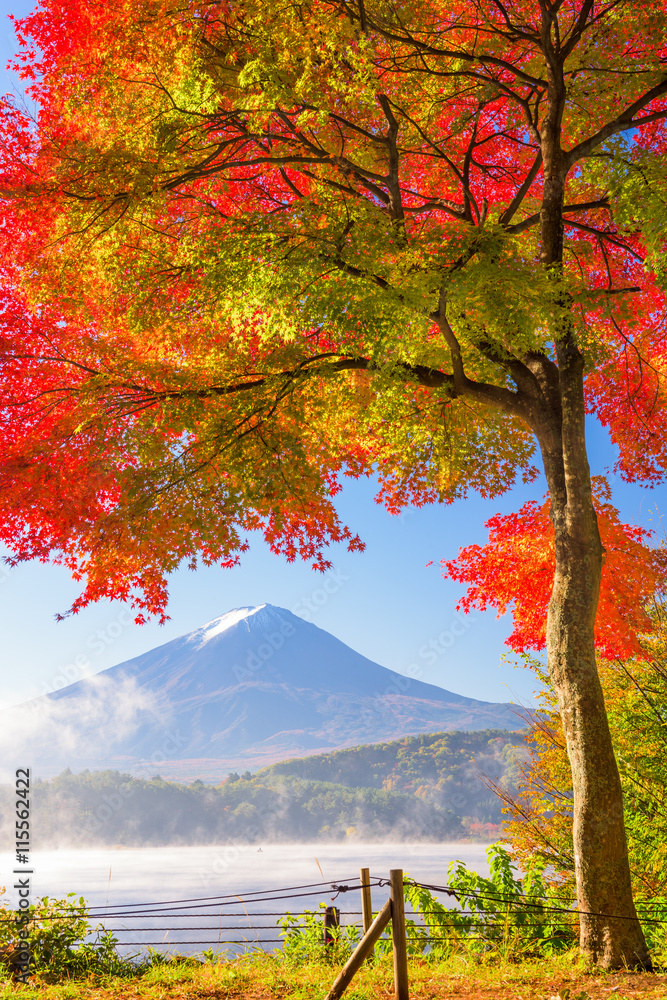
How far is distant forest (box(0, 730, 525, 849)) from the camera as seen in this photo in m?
90.2

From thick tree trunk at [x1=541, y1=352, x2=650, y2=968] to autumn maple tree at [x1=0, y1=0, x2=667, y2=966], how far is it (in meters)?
0.02

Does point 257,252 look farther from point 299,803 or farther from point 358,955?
point 299,803

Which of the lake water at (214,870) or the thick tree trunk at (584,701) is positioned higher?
the thick tree trunk at (584,701)

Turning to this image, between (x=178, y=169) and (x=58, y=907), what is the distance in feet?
26.1

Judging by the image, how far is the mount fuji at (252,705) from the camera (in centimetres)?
16050

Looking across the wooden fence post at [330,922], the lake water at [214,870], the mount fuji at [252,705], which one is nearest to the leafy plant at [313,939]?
the wooden fence post at [330,922]

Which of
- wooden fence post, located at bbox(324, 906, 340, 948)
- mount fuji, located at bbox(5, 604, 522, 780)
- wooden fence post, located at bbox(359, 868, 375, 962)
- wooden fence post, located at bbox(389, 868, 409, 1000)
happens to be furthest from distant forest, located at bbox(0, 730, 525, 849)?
wooden fence post, located at bbox(389, 868, 409, 1000)

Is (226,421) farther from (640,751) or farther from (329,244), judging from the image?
(640,751)

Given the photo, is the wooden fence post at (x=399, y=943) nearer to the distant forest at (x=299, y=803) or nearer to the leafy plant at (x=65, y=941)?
the leafy plant at (x=65, y=941)

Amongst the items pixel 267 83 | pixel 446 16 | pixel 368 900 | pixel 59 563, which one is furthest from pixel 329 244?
pixel 368 900

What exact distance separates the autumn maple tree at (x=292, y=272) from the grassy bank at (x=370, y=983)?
0.50m

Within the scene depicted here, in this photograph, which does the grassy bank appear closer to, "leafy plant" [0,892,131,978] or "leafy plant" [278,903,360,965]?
"leafy plant" [278,903,360,965]

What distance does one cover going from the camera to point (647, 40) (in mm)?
7777

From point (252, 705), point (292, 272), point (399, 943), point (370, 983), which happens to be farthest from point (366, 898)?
point (252, 705)
